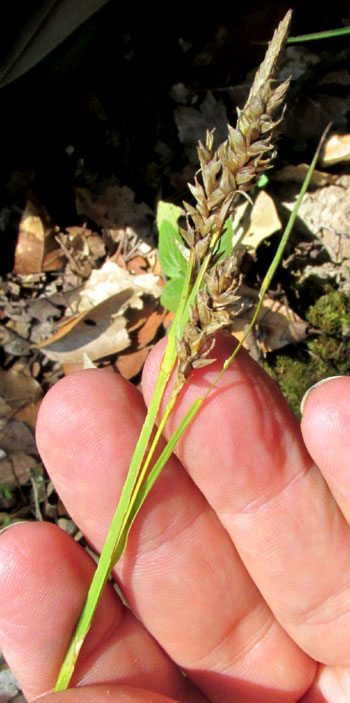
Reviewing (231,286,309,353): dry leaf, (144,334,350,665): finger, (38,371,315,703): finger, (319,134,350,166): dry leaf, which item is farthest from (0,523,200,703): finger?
(319,134,350,166): dry leaf

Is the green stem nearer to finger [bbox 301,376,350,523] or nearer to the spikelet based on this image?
the spikelet

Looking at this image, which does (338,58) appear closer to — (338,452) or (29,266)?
(29,266)

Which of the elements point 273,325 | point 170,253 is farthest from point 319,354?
point 170,253

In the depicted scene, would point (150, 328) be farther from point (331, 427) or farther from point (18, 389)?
point (331, 427)

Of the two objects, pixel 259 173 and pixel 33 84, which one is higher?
pixel 33 84

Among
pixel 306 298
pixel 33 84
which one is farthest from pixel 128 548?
pixel 33 84

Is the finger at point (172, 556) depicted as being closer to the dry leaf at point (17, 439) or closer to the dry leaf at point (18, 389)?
the dry leaf at point (17, 439)

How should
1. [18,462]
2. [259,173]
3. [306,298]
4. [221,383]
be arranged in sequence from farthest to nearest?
[306,298]
[18,462]
[221,383]
[259,173]
